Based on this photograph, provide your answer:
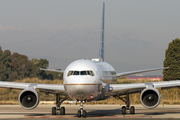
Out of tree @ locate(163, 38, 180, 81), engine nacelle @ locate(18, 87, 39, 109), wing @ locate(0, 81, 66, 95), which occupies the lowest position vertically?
engine nacelle @ locate(18, 87, 39, 109)

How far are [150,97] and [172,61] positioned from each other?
34.0 metres

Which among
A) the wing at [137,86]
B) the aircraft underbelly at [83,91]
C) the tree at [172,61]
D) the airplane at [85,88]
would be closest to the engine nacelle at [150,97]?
the airplane at [85,88]

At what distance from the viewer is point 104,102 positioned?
38.4 meters

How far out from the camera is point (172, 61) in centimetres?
5362

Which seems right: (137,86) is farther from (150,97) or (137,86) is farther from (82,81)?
(82,81)

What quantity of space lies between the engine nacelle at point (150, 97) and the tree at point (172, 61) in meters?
32.6

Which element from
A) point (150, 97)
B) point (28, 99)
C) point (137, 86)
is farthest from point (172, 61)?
point (28, 99)

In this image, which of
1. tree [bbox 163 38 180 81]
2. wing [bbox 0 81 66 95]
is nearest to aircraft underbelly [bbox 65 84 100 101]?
wing [bbox 0 81 66 95]

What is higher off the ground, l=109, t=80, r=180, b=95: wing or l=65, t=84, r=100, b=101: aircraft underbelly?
l=109, t=80, r=180, b=95: wing

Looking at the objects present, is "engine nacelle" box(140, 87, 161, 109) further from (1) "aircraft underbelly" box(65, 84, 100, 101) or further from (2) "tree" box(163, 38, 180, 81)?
(2) "tree" box(163, 38, 180, 81)

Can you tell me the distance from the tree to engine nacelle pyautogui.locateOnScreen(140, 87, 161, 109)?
32.6 m

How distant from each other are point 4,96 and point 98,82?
28.6 meters

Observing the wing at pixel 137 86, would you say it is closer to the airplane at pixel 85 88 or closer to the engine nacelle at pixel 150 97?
the airplane at pixel 85 88

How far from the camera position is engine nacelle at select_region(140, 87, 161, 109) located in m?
20.9
